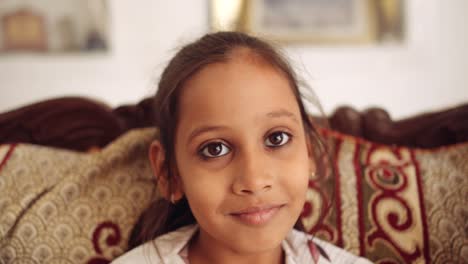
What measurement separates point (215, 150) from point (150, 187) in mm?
333

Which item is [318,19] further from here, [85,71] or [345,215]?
[345,215]

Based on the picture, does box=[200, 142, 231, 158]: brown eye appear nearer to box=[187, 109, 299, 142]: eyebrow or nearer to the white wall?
box=[187, 109, 299, 142]: eyebrow

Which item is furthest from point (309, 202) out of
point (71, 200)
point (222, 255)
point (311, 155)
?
point (71, 200)

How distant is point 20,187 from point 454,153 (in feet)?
3.52

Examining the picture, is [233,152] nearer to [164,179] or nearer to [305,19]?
[164,179]

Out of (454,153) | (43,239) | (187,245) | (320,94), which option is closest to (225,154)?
(187,245)

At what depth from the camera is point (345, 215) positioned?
1.09m

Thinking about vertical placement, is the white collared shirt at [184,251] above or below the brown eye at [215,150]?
below

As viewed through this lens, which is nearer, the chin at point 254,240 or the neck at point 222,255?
the chin at point 254,240

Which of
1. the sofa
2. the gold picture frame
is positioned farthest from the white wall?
the sofa

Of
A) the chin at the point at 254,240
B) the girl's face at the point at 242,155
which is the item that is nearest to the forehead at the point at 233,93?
the girl's face at the point at 242,155

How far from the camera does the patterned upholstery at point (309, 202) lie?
3.44 ft

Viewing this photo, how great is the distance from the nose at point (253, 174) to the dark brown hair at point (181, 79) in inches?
7.6

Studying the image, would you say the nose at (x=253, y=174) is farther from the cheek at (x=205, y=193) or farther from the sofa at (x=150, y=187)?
the sofa at (x=150, y=187)
